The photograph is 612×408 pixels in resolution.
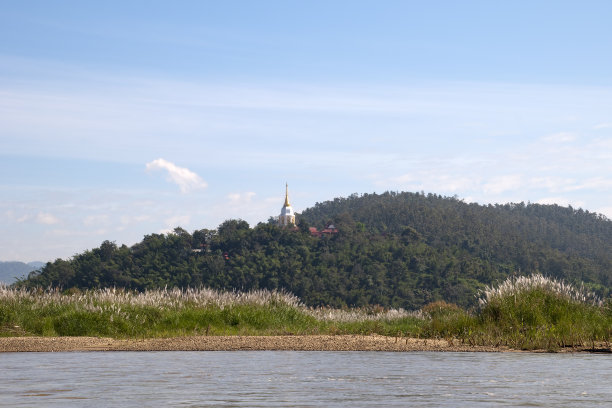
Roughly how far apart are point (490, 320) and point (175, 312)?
943 cm

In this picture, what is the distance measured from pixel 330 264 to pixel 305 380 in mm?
103670

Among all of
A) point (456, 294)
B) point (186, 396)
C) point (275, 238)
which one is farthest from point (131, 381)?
point (275, 238)

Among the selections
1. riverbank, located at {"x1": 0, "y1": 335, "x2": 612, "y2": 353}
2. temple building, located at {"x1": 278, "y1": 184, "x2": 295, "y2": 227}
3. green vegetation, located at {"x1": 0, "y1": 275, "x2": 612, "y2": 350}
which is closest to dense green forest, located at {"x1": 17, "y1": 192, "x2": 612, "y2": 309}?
temple building, located at {"x1": 278, "y1": 184, "x2": 295, "y2": 227}

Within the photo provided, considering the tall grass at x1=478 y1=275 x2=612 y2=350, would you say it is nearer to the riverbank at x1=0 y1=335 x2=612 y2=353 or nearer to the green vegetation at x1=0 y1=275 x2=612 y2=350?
the green vegetation at x1=0 y1=275 x2=612 y2=350

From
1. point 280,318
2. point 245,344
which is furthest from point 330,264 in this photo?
point 245,344

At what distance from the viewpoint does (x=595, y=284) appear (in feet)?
411

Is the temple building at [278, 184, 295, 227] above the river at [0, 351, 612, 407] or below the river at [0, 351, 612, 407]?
above

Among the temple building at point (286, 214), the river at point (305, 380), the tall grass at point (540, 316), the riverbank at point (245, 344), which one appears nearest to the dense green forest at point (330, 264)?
the temple building at point (286, 214)

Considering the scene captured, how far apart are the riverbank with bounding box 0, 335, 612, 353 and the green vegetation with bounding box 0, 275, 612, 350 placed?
876 millimetres

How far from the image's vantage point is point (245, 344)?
60.0 feet

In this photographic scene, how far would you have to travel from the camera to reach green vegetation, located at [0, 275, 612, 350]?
1902cm

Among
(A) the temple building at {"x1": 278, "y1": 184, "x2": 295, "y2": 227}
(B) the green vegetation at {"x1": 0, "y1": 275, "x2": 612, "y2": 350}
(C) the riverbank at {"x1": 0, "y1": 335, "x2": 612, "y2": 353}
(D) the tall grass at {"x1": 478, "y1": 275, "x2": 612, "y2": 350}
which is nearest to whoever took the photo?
(C) the riverbank at {"x1": 0, "y1": 335, "x2": 612, "y2": 353}

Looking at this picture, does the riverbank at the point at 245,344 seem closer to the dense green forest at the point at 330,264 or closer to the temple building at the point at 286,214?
the dense green forest at the point at 330,264

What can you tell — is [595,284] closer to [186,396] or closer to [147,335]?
[147,335]
